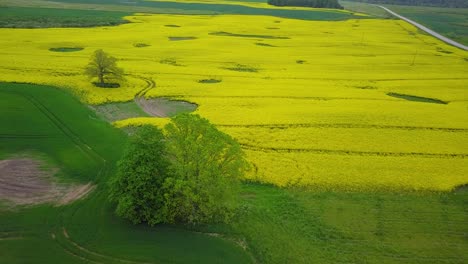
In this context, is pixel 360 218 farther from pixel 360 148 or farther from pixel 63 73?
pixel 63 73

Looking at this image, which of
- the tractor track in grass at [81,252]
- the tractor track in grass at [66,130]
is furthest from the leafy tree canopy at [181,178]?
the tractor track in grass at [66,130]

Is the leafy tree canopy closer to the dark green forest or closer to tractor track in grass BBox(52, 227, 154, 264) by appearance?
tractor track in grass BBox(52, 227, 154, 264)

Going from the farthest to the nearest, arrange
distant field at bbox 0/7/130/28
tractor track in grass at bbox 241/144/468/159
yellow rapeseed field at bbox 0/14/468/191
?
distant field at bbox 0/7/130/28
tractor track in grass at bbox 241/144/468/159
yellow rapeseed field at bbox 0/14/468/191

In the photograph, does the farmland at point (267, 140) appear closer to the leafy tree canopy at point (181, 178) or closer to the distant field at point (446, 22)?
the leafy tree canopy at point (181, 178)

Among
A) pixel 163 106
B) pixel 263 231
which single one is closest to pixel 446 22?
pixel 163 106

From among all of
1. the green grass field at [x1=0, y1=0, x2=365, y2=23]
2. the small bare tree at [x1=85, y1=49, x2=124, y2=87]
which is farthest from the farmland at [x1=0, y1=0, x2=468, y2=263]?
the green grass field at [x1=0, y1=0, x2=365, y2=23]
